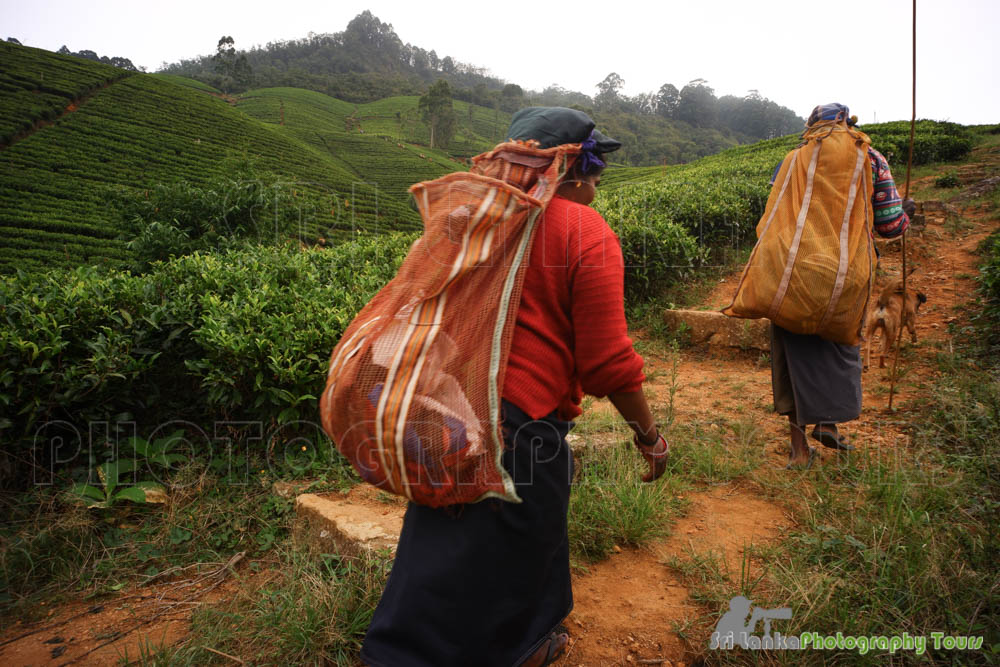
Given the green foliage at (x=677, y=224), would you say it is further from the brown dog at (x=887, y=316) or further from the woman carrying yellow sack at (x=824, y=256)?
the woman carrying yellow sack at (x=824, y=256)

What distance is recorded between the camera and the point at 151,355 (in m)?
3.06

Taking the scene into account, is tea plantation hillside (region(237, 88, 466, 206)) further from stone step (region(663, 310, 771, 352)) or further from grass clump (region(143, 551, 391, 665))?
grass clump (region(143, 551, 391, 665))

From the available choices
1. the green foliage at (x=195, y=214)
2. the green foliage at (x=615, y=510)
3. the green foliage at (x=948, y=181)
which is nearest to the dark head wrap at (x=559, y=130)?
the green foliage at (x=615, y=510)

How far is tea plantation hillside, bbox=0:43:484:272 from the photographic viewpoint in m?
15.8

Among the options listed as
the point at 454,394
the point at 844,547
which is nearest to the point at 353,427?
the point at 454,394

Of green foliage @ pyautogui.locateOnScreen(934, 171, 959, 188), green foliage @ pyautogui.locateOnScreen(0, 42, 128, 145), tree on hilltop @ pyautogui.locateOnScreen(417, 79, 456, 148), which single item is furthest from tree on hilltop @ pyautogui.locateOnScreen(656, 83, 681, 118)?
green foliage @ pyautogui.locateOnScreen(934, 171, 959, 188)

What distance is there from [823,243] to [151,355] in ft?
11.9

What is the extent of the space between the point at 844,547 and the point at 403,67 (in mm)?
121667

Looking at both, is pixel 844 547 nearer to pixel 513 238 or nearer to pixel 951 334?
pixel 513 238

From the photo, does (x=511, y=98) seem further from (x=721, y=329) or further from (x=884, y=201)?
(x=884, y=201)

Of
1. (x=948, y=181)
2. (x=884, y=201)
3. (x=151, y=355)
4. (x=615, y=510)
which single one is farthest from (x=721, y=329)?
(x=948, y=181)

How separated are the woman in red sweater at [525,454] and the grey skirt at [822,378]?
1716 mm

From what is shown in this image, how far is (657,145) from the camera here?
60219 millimetres

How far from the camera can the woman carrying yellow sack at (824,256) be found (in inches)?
90.5
